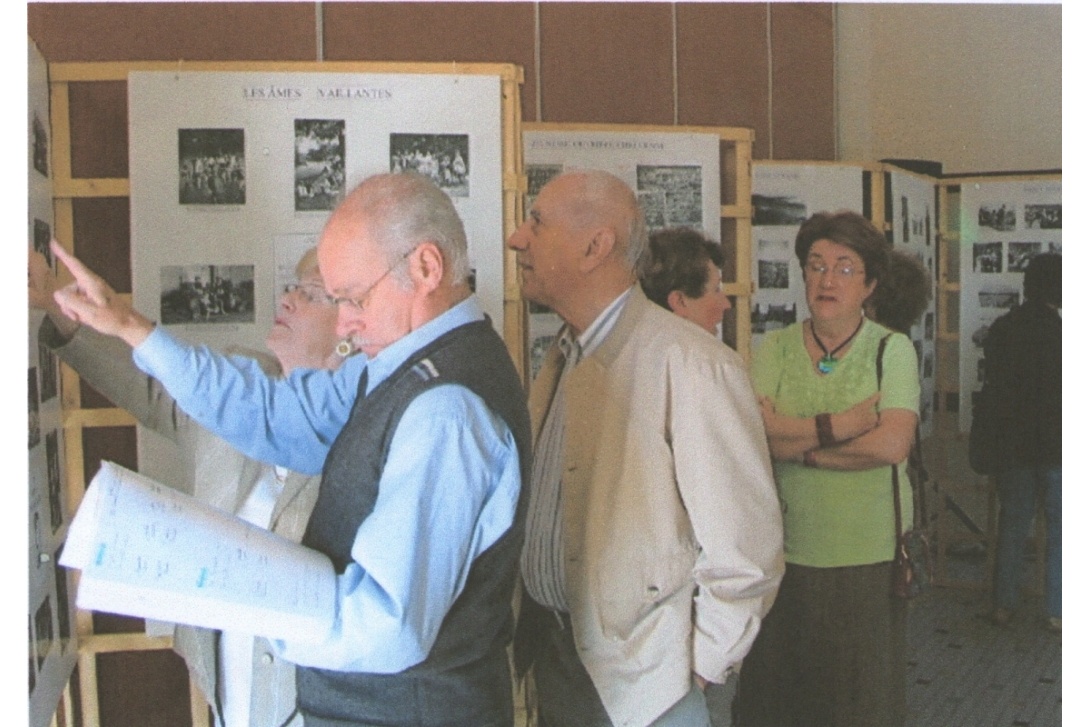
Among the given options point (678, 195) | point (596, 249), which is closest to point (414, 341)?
point (596, 249)

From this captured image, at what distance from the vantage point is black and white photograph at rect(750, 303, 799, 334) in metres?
4.50

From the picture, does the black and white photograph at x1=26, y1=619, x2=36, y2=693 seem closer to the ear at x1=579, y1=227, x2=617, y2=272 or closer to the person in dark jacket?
the ear at x1=579, y1=227, x2=617, y2=272

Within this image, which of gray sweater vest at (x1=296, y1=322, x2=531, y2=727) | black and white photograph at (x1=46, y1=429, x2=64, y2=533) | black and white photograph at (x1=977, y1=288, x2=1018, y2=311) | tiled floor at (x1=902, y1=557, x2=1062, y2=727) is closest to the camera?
gray sweater vest at (x1=296, y1=322, x2=531, y2=727)

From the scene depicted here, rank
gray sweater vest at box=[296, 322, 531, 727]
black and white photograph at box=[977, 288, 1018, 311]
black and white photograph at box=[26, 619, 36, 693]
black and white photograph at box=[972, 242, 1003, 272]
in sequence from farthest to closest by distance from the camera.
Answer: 1. black and white photograph at box=[972, 242, 1003, 272]
2. black and white photograph at box=[977, 288, 1018, 311]
3. black and white photograph at box=[26, 619, 36, 693]
4. gray sweater vest at box=[296, 322, 531, 727]

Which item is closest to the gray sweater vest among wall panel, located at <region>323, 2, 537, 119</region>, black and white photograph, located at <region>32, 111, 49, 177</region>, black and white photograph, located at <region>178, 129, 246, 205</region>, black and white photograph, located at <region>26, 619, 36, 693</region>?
black and white photograph, located at <region>26, 619, 36, 693</region>

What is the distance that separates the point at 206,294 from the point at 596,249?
714 millimetres

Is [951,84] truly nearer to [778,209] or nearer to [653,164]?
[778,209]

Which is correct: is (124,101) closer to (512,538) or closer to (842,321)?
(512,538)

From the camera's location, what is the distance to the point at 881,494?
2541 millimetres

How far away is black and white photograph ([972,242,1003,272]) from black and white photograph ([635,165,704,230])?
2029 millimetres

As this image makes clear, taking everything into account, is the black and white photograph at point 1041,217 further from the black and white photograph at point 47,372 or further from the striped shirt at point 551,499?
the black and white photograph at point 47,372

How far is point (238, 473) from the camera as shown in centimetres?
183

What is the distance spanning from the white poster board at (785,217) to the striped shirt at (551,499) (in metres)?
2.62
